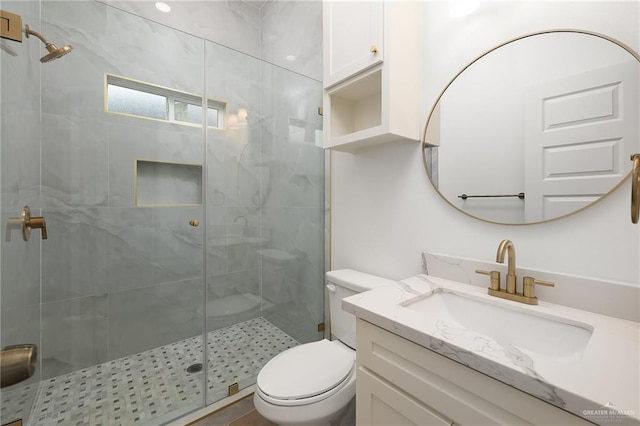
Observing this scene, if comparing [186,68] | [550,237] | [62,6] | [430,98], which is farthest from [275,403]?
[62,6]

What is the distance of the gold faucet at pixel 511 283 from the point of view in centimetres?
90

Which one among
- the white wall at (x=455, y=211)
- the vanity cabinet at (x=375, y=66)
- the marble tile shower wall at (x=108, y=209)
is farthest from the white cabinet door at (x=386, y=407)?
the marble tile shower wall at (x=108, y=209)

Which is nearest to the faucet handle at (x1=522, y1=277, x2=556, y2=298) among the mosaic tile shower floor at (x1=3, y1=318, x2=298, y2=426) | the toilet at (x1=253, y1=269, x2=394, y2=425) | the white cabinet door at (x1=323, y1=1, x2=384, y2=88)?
the toilet at (x1=253, y1=269, x2=394, y2=425)

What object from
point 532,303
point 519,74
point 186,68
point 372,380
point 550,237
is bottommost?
point 372,380

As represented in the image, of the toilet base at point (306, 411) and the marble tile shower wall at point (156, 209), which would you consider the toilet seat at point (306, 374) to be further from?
the marble tile shower wall at point (156, 209)

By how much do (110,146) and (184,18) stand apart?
114cm

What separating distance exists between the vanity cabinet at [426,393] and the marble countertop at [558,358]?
3cm

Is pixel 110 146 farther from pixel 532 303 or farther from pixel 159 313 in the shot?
pixel 532 303

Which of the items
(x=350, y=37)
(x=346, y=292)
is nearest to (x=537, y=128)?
(x=350, y=37)

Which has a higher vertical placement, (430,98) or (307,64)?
(307,64)

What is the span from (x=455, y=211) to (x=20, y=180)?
1813 mm

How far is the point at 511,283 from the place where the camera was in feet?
3.10

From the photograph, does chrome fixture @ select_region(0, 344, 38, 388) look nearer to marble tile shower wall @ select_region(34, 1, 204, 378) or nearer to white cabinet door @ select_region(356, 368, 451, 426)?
white cabinet door @ select_region(356, 368, 451, 426)

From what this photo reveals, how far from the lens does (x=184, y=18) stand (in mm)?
2023
